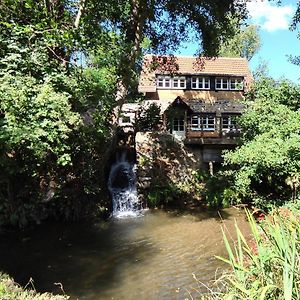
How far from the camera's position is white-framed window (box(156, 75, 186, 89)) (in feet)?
102

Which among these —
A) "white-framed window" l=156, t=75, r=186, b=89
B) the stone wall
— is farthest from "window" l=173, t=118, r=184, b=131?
the stone wall

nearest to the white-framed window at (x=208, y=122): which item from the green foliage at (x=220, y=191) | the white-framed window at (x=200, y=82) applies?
the white-framed window at (x=200, y=82)

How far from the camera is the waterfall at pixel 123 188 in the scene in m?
15.5

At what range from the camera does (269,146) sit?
12.5 m

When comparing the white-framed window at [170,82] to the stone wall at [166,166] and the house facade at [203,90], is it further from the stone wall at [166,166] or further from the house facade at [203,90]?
the stone wall at [166,166]

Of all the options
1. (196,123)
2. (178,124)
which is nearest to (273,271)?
(178,124)

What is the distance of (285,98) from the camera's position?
15.8 meters

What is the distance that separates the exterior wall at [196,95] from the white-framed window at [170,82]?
1.14 feet

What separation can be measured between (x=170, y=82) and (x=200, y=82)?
2.63 m

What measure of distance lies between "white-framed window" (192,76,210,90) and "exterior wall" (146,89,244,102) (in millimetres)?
404

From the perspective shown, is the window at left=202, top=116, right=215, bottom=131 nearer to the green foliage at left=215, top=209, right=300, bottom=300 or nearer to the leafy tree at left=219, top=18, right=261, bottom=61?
the leafy tree at left=219, top=18, right=261, bottom=61

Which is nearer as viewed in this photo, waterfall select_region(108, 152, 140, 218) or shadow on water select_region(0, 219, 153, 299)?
shadow on water select_region(0, 219, 153, 299)

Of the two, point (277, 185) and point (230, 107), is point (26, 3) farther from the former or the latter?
point (230, 107)

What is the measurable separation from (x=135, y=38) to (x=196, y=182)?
7288 millimetres
